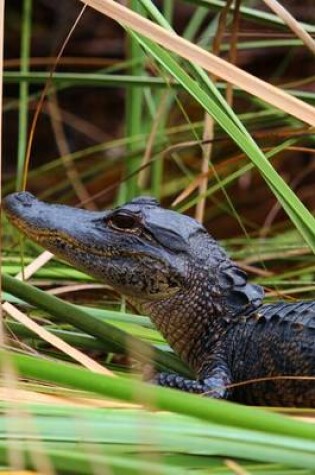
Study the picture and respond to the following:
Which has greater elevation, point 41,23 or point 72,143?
point 41,23

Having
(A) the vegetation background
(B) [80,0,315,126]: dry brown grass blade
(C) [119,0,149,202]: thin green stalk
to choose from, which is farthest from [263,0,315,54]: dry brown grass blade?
(C) [119,0,149,202]: thin green stalk

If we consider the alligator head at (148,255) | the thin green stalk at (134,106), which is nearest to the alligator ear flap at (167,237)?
the alligator head at (148,255)

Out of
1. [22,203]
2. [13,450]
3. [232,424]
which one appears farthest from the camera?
[22,203]

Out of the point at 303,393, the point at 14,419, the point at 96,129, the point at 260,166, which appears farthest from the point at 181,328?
the point at 96,129

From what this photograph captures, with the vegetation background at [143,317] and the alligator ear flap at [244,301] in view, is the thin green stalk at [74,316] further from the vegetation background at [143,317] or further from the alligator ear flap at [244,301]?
the alligator ear flap at [244,301]

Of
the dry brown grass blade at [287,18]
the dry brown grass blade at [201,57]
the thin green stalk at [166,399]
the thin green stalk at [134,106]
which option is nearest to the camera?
the thin green stalk at [166,399]

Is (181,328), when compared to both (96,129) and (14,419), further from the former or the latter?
(96,129)
